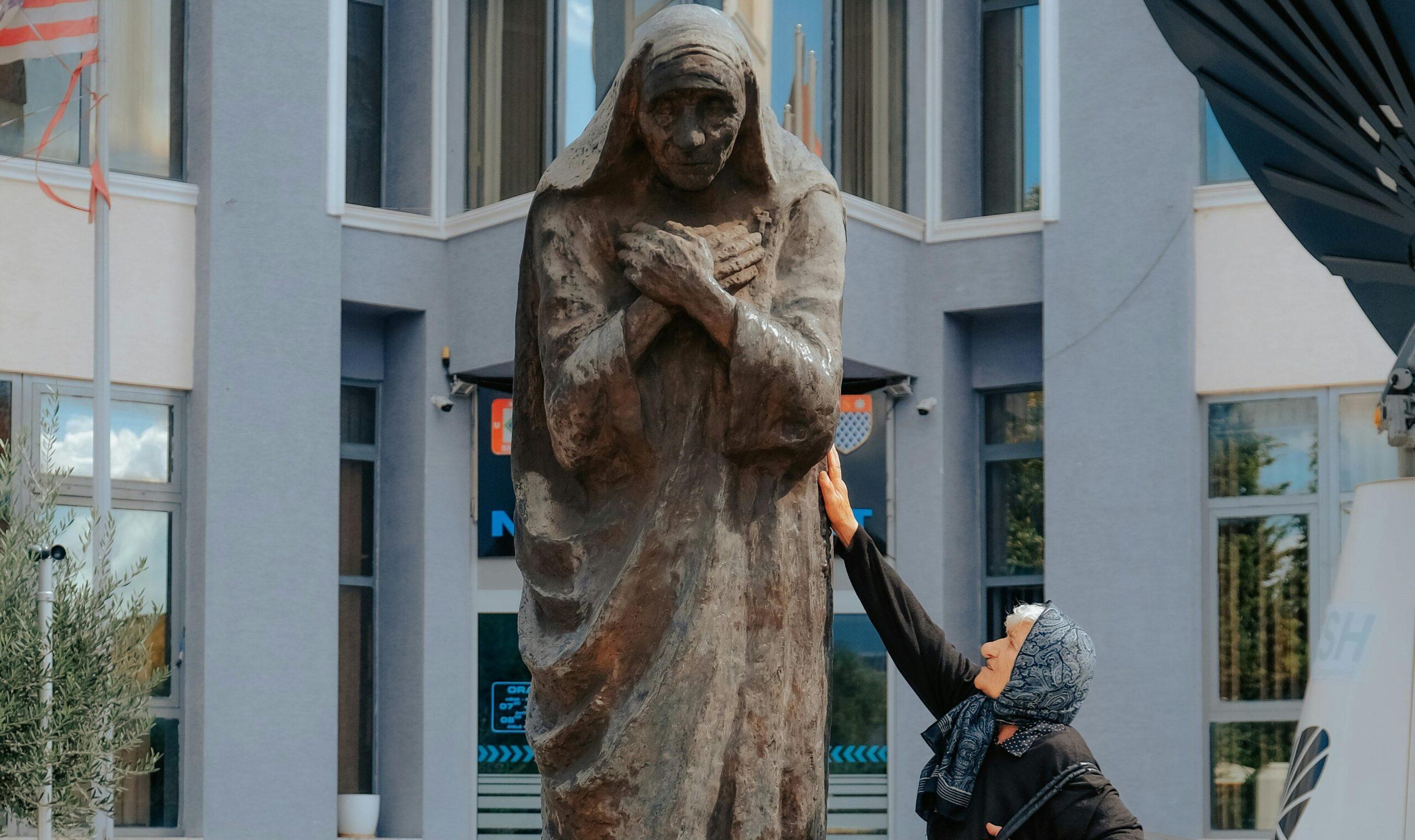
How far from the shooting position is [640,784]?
377cm

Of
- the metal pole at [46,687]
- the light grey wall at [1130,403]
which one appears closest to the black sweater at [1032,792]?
the metal pole at [46,687]

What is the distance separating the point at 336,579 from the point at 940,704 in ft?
39.7

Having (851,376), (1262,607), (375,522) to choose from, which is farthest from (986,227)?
(375,522)

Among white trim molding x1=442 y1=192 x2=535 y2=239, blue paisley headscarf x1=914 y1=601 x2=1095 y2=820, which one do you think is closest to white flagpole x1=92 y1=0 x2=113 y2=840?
white trim molding x1=442 y1=192 x2=535 y2=239

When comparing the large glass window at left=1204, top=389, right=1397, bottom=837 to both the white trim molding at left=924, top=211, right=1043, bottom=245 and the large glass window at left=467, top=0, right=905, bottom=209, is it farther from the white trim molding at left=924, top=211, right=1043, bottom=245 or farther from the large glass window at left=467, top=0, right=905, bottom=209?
the large glass window at left=467, top=0, right=905, bottom=209

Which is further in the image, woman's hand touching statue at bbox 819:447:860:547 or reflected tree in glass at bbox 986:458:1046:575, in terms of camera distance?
reflected tree in glass at bbox 986:458:1046:575

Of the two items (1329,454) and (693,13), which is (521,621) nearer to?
(693,13)

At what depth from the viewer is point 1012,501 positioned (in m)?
16.8

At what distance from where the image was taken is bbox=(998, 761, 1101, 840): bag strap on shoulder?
3842 millimetres

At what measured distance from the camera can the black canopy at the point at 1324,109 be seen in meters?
6.62

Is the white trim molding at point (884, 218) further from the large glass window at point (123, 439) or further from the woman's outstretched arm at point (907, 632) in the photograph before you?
the woman's outstretched arm at point (907, 632)

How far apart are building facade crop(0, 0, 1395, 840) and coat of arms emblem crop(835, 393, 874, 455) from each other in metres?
0.03

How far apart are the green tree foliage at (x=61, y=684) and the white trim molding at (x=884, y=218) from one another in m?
6.60

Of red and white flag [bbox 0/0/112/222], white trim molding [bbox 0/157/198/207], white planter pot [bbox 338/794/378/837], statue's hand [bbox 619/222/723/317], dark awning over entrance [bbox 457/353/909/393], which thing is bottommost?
white planter pot [bbox 338/794/378/837]
